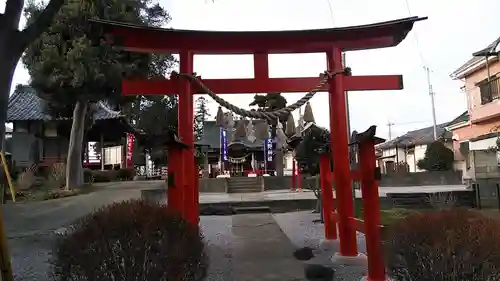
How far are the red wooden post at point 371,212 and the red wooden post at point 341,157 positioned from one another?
1402 mm

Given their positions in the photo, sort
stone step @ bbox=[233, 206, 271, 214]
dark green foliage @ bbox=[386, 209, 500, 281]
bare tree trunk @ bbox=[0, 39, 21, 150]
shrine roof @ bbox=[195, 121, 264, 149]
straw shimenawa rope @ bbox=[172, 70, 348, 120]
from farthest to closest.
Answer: shrine roof @ bbox=[195, 121, 264, 149] < stone step @ bbox=[233, 206, 271, 214] < straw shimenawa rope @ bbox=[172, 70, 348, 120] < bare tree trunk @ bbox=[0, 39, 21, 150] < dark green foliage @ bbox=[386, 209, 500, 281]

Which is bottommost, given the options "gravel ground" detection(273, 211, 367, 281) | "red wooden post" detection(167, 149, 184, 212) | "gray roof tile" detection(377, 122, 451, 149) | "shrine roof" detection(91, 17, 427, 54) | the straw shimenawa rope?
"gravel ground" detection(273, 211, 367, 281)

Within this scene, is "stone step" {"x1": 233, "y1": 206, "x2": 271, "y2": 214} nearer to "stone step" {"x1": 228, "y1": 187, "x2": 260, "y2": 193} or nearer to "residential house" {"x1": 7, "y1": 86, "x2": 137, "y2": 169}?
"stone step" {"x1": 228, "y1": 187, "x2": 260, "y2": 193}

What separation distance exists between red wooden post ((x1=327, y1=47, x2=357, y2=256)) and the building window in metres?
18.1

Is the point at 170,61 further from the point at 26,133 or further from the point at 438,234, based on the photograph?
the point at 438,234

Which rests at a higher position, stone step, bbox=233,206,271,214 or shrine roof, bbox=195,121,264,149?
shrine roof, bbox=195,121,264,149

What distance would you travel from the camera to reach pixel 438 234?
3.31 metres

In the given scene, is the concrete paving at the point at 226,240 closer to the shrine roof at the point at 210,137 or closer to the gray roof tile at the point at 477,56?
the gray roof tile at the point at 477,56

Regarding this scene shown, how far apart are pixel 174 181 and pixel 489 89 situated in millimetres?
21869

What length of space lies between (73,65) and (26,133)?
14.3 meters

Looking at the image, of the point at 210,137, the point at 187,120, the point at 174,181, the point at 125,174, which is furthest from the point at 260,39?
the point at 210,137

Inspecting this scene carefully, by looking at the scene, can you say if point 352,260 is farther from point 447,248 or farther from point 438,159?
point 438,159

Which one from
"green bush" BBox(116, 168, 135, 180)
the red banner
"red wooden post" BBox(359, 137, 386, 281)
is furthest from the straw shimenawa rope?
"green bush" BBox(116, 168, 135, 180)

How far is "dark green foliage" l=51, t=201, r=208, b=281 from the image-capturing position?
340 cm
